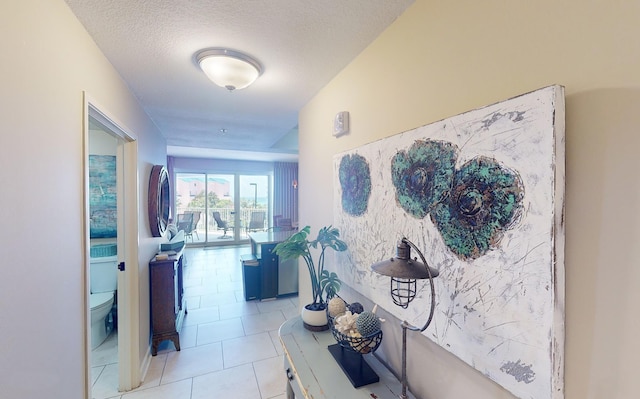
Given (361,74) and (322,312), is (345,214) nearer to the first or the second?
(322,312)

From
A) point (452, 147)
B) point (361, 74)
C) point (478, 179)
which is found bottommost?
point (478, 179)

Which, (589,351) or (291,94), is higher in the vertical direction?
(291,94)

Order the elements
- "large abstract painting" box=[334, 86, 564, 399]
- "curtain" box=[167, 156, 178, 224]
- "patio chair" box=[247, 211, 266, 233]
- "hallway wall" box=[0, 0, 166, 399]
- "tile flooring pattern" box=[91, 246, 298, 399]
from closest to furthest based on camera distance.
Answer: "large abstract painting" box=[334, 86, 564, 399], "hallway wall" box=[0, 0, 166, 399], "tile flooring pattern" box=[91, 246, 298, 399], "curtain" box=[167, 156, 178, 224], "patio chair" box=[247, 211, 266, 233]

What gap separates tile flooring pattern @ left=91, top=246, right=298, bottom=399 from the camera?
82.9 inches

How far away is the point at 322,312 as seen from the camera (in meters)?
1.61

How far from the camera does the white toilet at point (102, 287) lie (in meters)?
2.61

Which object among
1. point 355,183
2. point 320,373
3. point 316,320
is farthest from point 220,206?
point 320,373

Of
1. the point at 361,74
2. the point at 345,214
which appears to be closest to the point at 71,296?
the point at 345,214

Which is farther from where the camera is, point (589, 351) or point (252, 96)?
point (252, 96)

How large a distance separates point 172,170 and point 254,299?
4769mm

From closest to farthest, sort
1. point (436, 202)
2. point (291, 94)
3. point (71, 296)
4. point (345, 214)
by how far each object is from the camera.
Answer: point (436, 202), point (71, 296), point (345, 214), point (291, 94)

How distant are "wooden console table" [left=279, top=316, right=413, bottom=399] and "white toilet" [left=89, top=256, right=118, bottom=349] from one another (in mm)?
2139

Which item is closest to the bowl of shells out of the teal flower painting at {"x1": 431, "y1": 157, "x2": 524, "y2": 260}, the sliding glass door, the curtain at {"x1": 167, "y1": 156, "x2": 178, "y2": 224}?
the teal flower painting at {"x1": 431, "y1": 157, "x2": 524, "y2": 260}

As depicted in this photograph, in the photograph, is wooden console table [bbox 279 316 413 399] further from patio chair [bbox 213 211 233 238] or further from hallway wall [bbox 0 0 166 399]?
patio chair [bbox 213 211 233 238]
